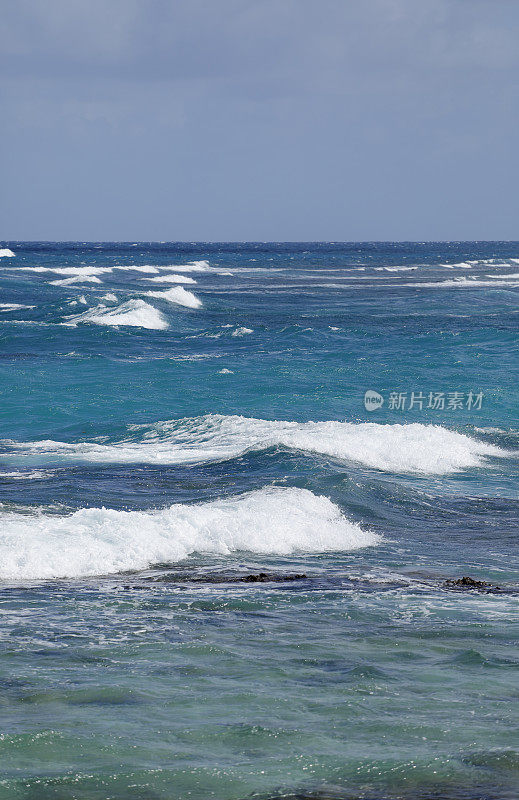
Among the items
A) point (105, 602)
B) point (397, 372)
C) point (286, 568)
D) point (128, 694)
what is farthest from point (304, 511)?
point (397, 372)

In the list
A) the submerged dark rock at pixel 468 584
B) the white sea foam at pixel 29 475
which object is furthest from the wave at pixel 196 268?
the submerged dark rock at pixel 468 584

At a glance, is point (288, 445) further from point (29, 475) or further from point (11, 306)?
point (11, 306)

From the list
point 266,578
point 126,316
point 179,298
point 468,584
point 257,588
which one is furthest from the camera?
point 179,298

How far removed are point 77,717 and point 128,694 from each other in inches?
20.5

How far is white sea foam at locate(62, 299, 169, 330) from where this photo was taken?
43344 mm

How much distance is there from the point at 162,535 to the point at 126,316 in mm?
33694

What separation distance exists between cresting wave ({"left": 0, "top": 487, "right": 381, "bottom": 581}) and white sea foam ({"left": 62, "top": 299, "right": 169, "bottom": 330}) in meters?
30.4

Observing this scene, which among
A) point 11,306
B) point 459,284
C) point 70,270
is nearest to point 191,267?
point 70,270

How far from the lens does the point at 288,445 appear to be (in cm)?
1825

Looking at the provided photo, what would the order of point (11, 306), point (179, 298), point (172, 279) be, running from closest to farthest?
point (11, 306) < point (179, 298) < point (172, 279)

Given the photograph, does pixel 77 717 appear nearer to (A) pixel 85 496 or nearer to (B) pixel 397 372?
(A) pixel 85 496

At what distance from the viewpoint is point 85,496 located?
14398 mm

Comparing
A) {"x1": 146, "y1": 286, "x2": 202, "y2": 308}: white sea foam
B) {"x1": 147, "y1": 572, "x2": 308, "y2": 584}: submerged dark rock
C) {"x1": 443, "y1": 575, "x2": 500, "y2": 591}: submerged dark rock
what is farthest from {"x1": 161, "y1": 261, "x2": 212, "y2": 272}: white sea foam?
{"x1": 443, "y1": 575, "x2": 500, "y2": 591}: submerged dark rock

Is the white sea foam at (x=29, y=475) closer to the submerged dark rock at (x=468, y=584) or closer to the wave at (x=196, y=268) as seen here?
the submerged dark rock at (x=468, y=584)
